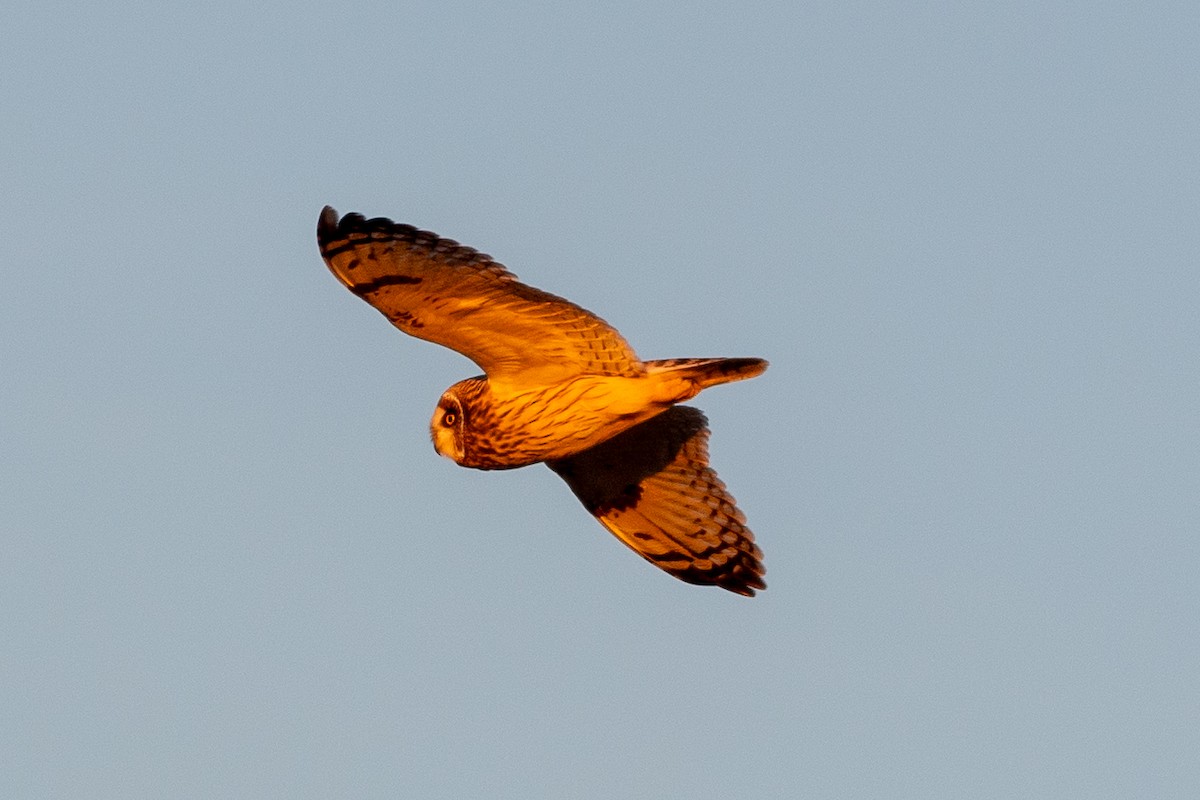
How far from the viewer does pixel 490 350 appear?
9.50 m

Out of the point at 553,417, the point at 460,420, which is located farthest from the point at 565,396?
the point at 460,420

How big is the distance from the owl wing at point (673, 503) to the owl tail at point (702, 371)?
1463mm

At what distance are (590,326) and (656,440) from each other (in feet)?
6.16

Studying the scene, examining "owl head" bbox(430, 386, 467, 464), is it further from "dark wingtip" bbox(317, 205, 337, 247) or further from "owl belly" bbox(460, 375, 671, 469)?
"dark wingtip" bbox(317, 205, 337, 247)

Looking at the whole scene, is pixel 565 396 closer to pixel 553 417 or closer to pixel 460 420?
pixel 553 417

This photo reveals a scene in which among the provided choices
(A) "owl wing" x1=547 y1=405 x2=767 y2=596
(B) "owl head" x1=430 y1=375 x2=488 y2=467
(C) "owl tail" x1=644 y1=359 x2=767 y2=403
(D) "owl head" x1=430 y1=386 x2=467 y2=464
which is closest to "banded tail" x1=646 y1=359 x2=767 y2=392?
(C) "owl tail" x1=644 y1=359 x2=767 y2=403

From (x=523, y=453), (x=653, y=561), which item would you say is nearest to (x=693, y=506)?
(x=653, y=561)

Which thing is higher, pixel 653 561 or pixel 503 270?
pixel 503 270

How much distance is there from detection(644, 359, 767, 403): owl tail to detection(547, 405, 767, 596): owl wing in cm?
146

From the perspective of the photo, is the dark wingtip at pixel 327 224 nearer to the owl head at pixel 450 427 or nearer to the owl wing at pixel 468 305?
the owl wing at pixel 468 305

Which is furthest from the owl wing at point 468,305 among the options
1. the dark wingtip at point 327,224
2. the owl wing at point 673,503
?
the owl wing at point 673,503

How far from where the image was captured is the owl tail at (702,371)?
9.51m

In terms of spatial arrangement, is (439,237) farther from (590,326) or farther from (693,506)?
(693,506)

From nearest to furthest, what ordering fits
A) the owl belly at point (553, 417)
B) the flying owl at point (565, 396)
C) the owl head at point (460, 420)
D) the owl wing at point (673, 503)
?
1. the flying owl at point (565, 396)
2. the owl belly at point (553, 417)
3. the owl head at point (460, 420)
4. the owl wing at point (673, 503)
